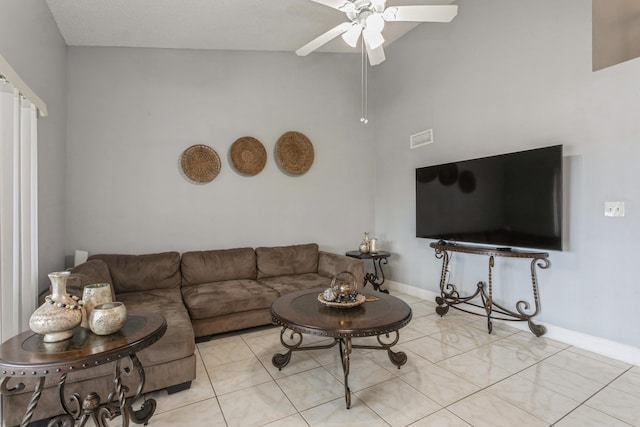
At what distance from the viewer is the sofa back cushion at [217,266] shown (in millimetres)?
3474

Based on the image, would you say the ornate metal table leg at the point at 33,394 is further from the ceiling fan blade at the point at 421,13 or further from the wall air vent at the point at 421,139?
the wall air vent at the point at 421,139

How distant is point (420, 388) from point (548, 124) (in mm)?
2533

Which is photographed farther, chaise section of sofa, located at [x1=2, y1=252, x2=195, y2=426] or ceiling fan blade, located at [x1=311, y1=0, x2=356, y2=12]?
ceiling fan blade, located at [x1=311, y1=0, x2=356, y2=12]

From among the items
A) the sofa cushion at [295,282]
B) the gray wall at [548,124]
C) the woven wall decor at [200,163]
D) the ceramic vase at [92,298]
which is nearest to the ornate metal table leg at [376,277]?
the gray wall at [548,124]

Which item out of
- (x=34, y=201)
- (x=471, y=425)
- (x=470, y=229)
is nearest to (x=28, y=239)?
(x=34, y=201)

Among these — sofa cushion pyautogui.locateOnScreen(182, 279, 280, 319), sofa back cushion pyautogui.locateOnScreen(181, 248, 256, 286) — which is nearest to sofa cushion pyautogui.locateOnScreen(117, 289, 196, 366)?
sofa cushion pyautogui.locateOnScreen(182, 279, 280, 319)

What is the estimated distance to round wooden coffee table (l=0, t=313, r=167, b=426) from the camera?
4.22 feet

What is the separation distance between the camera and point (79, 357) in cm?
132

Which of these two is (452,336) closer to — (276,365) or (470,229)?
(470,229)

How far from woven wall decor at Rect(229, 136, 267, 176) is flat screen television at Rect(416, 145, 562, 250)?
200 cm

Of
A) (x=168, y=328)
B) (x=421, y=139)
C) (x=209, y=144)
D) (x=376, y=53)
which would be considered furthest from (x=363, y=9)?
(x=168, y=328)

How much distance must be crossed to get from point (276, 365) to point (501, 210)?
8.03ft

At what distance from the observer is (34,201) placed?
2.23m

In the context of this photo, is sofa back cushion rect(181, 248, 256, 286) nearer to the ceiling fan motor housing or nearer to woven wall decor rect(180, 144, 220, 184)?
woven wall decor rect(180, 144, 220, 184)
